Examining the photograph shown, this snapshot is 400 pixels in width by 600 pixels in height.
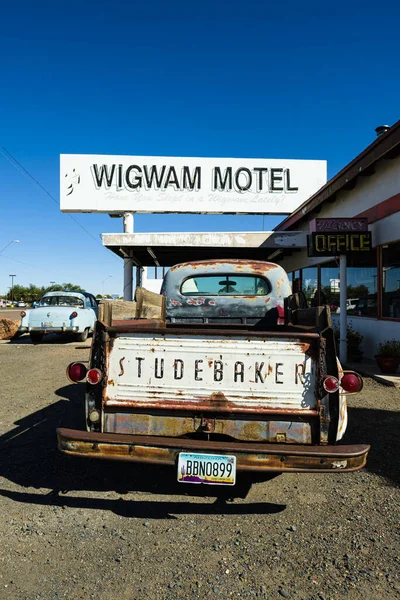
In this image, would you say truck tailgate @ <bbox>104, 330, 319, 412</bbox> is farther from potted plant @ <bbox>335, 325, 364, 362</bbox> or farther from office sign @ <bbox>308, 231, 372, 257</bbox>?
potted plant @ <bbox>335, 325, 364, 362</bbox>

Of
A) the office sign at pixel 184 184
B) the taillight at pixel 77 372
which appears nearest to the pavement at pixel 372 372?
the taillight at pixel 77 372

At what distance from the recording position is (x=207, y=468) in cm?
270

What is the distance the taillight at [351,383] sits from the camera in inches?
117

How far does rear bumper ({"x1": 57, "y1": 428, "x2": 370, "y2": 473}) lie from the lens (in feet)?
8.68

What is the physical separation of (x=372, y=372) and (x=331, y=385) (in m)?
5.94

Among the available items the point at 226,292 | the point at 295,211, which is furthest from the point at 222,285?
the point at 295,211

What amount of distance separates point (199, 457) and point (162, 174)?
16.5 meters

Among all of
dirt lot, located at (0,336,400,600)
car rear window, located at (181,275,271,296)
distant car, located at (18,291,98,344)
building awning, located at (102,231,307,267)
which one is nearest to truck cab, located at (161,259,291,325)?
car rear window, located at (181,275,271,296)

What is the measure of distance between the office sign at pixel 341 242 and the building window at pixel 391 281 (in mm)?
456

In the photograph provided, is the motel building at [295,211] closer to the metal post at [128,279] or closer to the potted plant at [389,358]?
the metal post at [128,279]

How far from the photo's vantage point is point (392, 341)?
8500mm

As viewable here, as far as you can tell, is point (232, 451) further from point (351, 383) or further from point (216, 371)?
point (351, 383)

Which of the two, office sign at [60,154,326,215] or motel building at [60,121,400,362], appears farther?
office sign at [60,154,326,215]

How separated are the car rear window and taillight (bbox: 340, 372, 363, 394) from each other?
285 cm
